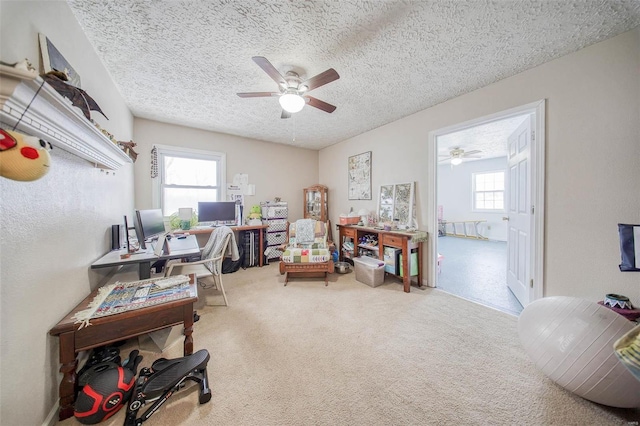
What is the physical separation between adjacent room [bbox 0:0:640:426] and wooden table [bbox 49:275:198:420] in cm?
1

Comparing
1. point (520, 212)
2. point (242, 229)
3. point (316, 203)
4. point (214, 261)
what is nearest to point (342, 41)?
point (214, 261)

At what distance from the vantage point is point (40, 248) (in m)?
1.09

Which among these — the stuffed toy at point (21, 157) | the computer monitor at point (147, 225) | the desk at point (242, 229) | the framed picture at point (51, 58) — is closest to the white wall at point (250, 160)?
the desk at point (242, 229)

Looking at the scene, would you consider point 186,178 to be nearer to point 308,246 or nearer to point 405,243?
point 308,246

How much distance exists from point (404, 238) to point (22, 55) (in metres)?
3.37

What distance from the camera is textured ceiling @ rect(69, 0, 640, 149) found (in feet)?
4.67

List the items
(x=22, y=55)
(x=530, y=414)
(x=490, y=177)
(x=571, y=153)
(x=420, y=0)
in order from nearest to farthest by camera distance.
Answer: (x=22, y=55)
(x=530, y=414)
(x=420, y=0)
(x=571, y=153)
(x=490, y=177)

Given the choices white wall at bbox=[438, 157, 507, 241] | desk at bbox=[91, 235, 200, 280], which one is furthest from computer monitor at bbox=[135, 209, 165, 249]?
white wall at bbox=[438, 157, 507, 241]

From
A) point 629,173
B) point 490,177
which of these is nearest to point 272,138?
point 629,173

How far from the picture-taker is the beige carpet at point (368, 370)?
119 centimetres

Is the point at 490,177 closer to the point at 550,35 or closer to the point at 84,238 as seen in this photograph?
the point at 550,35

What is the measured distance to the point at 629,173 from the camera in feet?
5.39

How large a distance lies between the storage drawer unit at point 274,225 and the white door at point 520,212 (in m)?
3.62

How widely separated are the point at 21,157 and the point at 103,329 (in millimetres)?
1086
